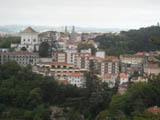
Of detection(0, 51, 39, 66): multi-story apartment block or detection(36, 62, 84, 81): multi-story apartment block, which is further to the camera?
detection(0, 51, 39, 66): multi-story apartment block

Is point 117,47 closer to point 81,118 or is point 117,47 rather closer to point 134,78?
point 134,78

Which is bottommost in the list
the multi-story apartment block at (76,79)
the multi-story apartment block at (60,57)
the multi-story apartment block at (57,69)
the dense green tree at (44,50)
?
the multi-story apartment block at (76,79)

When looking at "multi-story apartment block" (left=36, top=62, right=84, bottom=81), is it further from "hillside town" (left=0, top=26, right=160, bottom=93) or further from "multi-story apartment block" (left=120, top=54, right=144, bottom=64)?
"multi-story apartment block" (left=120, top=54, right=144, bottom=64)

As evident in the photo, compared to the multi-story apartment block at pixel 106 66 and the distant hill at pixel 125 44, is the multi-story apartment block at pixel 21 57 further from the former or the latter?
the distant hill at pixel 125 44

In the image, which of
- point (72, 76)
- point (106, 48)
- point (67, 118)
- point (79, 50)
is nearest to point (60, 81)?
point (72, 76)

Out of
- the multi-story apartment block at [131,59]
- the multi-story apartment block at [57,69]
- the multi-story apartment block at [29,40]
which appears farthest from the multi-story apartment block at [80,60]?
the multi-story apartment block at [131,59]

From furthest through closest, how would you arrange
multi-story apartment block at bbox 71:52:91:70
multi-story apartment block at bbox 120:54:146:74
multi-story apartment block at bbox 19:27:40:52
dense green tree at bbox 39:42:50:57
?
1. multi-story apartment block at bbox 19:27:40:52
2. multi-story apartment block at bbox 120:54:146:74
3. dense green tree at bbox 39:42:50:57
4. multi-story apartment block at bbox 71:52:91:70

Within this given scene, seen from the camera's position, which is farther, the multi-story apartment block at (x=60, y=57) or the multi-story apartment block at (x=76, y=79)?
the multi-story apartment block at (x=60, y=57)

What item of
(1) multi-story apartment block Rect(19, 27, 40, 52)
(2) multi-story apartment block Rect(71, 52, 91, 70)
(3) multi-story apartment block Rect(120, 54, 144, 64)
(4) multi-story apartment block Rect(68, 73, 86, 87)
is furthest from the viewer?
(3) multi-story apartment block Rect(120, 54, 144, 64)

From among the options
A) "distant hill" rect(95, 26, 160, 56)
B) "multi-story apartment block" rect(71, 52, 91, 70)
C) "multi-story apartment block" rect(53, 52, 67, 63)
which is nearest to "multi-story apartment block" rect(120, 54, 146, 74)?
"distant hill" rect(95, 26, 160, 56)
